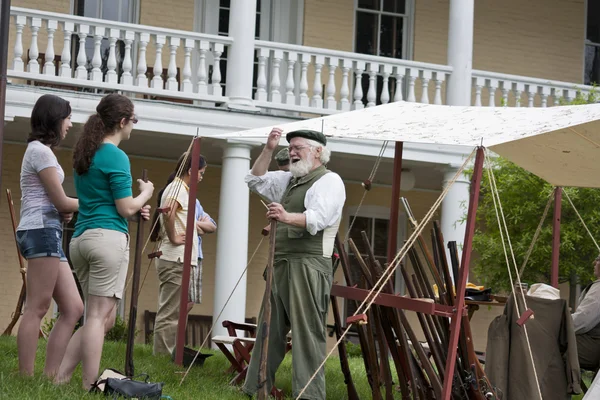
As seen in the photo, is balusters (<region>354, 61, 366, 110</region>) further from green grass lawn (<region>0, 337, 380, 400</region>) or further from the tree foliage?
green grass lawn (<region>0, 337, 380, 400</region>)

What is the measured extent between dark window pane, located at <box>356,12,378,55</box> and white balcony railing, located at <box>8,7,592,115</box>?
177 centimetres

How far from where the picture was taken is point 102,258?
5.64 metres

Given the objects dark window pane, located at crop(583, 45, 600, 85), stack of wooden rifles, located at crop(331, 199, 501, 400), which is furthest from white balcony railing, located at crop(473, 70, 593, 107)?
stack of wooden rifles, located at crop(331, 199, 501, 400)

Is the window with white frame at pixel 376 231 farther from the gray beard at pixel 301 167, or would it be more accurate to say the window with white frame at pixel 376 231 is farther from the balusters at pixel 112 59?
the gray beard at pixel 301 167

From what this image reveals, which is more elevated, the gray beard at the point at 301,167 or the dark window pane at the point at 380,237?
the gray beard at the point at 301,167

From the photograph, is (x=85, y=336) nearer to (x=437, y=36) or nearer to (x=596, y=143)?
(x=596, y=143)

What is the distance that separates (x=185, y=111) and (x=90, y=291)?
6.41 meters

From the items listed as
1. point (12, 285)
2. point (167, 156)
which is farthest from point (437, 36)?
point (12, 285)

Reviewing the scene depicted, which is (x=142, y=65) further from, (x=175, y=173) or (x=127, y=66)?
(x=175, y=173)

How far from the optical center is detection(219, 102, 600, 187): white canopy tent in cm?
656

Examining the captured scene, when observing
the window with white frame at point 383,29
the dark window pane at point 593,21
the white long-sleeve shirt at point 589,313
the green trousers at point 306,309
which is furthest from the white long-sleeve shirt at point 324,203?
the dark window pane at point 593,21

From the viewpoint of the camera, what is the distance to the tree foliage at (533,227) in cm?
1171

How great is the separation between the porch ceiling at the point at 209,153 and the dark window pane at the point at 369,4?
2.41 metres

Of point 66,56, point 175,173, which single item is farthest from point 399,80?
Result: point 175,173
